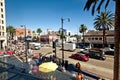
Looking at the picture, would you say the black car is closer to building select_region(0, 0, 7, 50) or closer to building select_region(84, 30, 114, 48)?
building select_region(84, 30, 114, 48)

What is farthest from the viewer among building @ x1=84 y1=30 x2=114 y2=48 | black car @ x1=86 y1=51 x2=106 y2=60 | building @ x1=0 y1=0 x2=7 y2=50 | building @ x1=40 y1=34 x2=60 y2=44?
building @ x1=40 y1=34 x2=60 y2=44

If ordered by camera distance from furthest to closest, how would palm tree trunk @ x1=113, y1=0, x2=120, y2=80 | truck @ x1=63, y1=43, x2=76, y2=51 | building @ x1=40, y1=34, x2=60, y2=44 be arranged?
building @ x1=40, y1=34, x2=60, y2=44
truck @ x1=63, y1=43, x2=76, y2=51
palm tree trunk @ x1=113, y1=0, x2=120, y2=80

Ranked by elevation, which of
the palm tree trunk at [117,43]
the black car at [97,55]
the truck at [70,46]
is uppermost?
the palm tree trunk at [117,43]

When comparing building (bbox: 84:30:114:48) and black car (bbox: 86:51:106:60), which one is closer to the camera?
black car (bbox: 86:51:106:60)

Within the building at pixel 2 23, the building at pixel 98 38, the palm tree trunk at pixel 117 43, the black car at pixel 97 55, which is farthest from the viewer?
the building at pixel 2 23

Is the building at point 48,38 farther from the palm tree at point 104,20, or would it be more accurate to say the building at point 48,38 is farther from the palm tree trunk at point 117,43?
the palm tree trunk at point 117,43

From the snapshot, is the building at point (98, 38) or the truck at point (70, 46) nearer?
Result: the truck at point (70, 46)

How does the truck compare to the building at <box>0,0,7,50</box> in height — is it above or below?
below

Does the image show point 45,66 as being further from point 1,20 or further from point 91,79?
point 1,20

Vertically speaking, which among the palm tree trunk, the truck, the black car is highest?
the palm tree trunk

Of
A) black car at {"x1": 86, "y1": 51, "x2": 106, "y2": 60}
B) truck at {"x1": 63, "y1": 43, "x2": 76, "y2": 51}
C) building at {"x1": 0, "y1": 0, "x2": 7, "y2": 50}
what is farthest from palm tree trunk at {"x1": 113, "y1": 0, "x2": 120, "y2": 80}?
building at {"x1": 0, "y1": 0, "x2": 7, "y2": 50}

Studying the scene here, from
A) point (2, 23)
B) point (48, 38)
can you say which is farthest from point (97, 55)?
point (48, 38)

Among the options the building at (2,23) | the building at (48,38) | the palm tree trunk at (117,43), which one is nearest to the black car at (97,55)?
the palm tree trunk at (117,43)

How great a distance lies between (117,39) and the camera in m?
12.9
